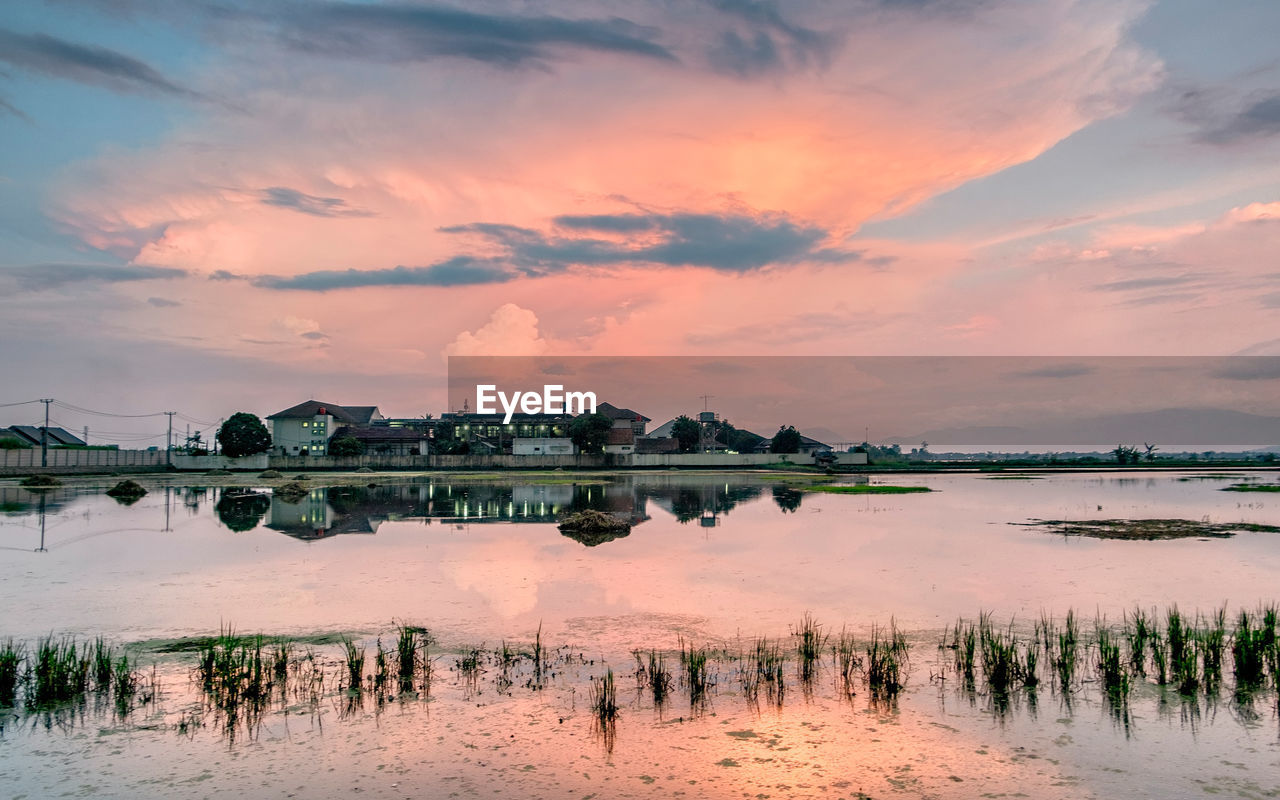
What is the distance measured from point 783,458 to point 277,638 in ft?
374

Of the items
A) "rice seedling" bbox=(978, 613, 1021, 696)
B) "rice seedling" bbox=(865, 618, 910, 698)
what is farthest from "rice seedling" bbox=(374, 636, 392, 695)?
"rice seedling" bbox=(978, 613, 1021, 696)

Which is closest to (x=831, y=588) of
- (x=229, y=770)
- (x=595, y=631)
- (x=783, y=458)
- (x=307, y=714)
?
(x=595, y=631)

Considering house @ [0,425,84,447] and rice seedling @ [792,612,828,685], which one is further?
house @ [0,425,84,447]

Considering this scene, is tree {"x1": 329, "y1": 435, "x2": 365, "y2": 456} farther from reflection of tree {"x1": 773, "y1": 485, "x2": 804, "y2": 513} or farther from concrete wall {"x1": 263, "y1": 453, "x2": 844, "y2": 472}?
reflection of tree {"x1": 773, "y1": 485, "x2": 804, "y2": 513}

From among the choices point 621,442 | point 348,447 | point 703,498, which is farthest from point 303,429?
point 703,498

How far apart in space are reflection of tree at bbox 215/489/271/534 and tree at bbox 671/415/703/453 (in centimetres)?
8678

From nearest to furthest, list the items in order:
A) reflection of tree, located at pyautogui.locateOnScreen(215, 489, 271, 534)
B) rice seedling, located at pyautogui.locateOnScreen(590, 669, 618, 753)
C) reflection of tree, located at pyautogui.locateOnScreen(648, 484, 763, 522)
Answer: rice seedling, located at pyautogui.locateOnScreen(590, 669, 618, 753), reflection of tree, located at pyautogui.locateOnScreen(215, 489, 271, 534), reflection of tree, located at pyautogui.locateOnScreen(648, 484, 763, 522)

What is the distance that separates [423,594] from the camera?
2086 centimetres

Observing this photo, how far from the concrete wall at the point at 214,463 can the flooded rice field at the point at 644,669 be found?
258ft

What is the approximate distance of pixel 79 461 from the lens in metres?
98.0

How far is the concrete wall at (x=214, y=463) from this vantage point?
4038 inches

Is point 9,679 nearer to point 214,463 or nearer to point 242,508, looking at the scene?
point 242,508

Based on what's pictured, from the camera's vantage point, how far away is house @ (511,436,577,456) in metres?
131

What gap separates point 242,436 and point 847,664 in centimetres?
10908
